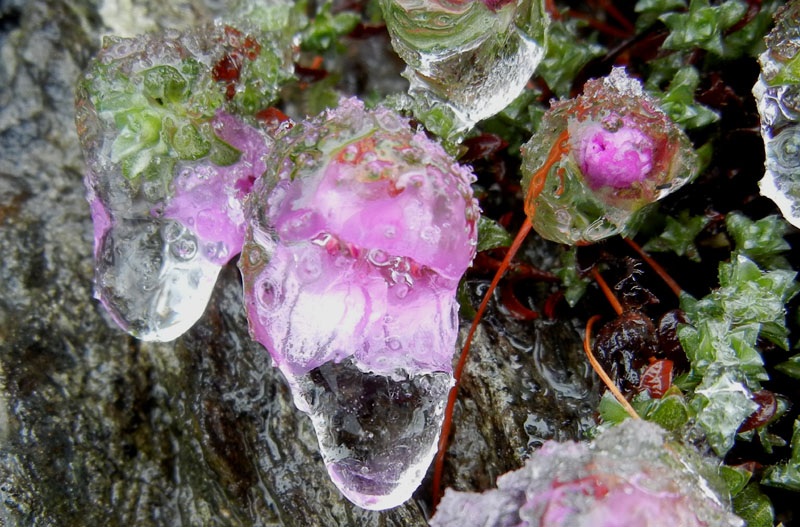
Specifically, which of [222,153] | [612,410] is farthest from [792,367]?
[222,153]

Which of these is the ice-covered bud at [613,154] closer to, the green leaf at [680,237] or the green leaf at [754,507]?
the green leaf at [680,237]

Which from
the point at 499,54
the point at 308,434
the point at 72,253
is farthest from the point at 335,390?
the point at 72,253

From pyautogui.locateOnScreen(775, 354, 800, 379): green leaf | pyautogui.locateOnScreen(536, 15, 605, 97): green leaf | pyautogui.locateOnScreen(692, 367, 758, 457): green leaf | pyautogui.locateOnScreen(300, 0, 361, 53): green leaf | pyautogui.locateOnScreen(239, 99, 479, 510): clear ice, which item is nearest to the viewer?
pyautogui.locateOnScreen(239, 99, 479, 510): clear ice

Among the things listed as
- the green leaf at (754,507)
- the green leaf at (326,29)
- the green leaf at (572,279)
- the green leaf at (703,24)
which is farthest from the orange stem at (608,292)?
the green leaf at (326,29)

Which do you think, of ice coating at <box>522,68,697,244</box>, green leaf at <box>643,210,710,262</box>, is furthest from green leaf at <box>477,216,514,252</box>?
green leaf at <box>643,210,710,262</box>

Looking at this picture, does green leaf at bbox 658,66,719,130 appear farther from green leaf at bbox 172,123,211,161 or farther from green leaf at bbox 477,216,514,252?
green leaf at bbox 172,123,211,161

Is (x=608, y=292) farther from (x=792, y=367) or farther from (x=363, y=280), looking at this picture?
(x=363, y=280)

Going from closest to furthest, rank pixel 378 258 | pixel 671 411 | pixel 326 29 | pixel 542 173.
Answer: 1. pixel 378 258
2. pixel 671 411
3. pixel 542 173
4. pixel 326 29

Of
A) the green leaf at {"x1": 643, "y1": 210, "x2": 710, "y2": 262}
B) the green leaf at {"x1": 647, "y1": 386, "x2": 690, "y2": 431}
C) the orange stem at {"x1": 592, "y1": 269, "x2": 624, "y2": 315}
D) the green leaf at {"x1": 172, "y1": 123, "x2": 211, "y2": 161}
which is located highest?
the green leaf at {"x1": 172, "y1": 123, "x2": 211, "y2": 161}
